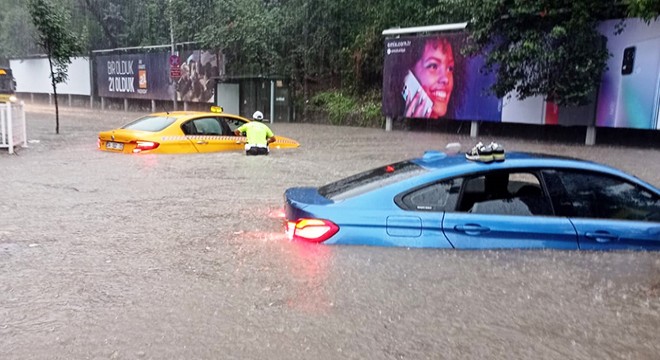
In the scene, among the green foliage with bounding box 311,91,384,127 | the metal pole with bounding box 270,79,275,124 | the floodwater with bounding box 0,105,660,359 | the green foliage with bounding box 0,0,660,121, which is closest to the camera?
the floodwater with bounding box 0,105,660,359

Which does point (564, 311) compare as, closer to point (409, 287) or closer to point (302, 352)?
point (409, 287)

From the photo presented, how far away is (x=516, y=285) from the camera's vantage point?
4.29 m

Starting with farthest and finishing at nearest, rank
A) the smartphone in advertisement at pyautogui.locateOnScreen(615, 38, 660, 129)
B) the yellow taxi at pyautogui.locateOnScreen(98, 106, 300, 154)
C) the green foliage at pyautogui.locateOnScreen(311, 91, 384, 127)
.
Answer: the green foliage at pyautogui.locateOnScreen(311, 91, 384, 127) → the smartphone in advertisement at pyautogui.locateOnScreen(615, 38, 660, 129) → the yellow taxi at pyautogui.locateOnScreen(98, 106, 300, 154)

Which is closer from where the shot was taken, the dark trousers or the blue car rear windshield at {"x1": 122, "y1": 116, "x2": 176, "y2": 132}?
the blue car rear windshield at {"x1": 122, "y1": 116, "x2": 176, "y2": 132}

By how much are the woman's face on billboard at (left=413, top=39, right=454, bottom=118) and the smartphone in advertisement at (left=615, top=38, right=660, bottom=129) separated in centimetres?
585

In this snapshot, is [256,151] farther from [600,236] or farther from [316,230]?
[600,236]

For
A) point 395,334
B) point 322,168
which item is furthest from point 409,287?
point 322,168

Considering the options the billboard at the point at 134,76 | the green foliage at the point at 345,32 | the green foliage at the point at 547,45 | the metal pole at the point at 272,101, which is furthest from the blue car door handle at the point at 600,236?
the billboard at the point at 134,76

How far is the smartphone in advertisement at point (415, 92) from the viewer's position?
20.7 m

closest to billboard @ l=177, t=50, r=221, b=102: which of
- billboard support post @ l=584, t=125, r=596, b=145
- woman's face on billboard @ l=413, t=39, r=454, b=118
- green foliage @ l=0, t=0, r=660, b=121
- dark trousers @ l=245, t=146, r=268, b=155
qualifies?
green foliage @ l=0, t=0, r=660, b=121

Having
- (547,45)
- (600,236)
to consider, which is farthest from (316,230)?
(547,45)

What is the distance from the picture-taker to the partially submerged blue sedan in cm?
453

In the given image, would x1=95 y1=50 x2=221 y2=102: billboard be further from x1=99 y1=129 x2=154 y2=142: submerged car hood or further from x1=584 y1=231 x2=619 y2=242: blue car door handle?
x1=584 y1=231 x2=619 y2=242: blue car door handle

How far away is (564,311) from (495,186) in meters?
1.21
